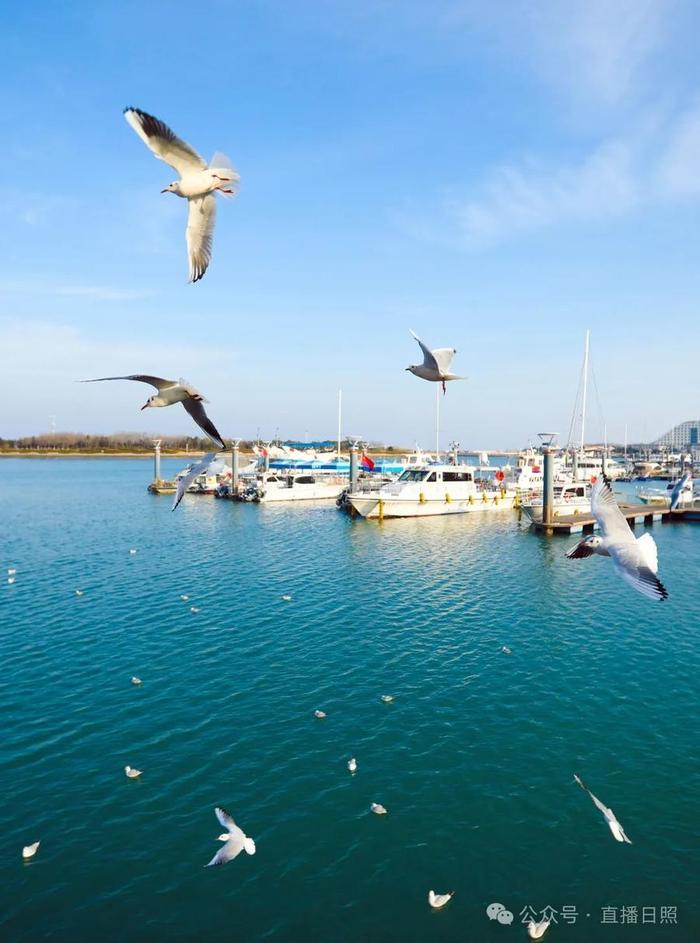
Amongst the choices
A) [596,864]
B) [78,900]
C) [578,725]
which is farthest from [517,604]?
[78,900]

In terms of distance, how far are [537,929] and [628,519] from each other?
48447mm

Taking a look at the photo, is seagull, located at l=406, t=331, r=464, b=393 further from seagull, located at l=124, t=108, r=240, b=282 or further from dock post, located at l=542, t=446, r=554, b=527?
dock post, located at l=542, t=446, r=554, b=527

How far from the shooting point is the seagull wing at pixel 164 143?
16.6 feet

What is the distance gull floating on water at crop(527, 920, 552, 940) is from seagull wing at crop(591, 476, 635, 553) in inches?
246

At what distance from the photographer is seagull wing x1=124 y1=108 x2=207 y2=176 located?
16.6 ft

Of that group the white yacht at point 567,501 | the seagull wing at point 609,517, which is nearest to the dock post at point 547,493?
the white yacht at point 567,501

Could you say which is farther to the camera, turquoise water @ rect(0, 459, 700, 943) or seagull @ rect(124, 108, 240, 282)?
turquoise water @ rect(0, 459, 700, 943)

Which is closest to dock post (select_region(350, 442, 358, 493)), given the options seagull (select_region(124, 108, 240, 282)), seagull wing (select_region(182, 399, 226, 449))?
seagull wing (select_region(182, 399, 226, 449))

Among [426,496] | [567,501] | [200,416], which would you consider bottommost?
[567,501]

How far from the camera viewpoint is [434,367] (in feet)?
29.6

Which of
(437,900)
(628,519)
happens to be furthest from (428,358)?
(628,519)

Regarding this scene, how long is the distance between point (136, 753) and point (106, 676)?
491cm

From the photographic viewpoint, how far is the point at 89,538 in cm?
4325

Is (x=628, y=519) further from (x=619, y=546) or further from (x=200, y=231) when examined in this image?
(x=200, y=231)
